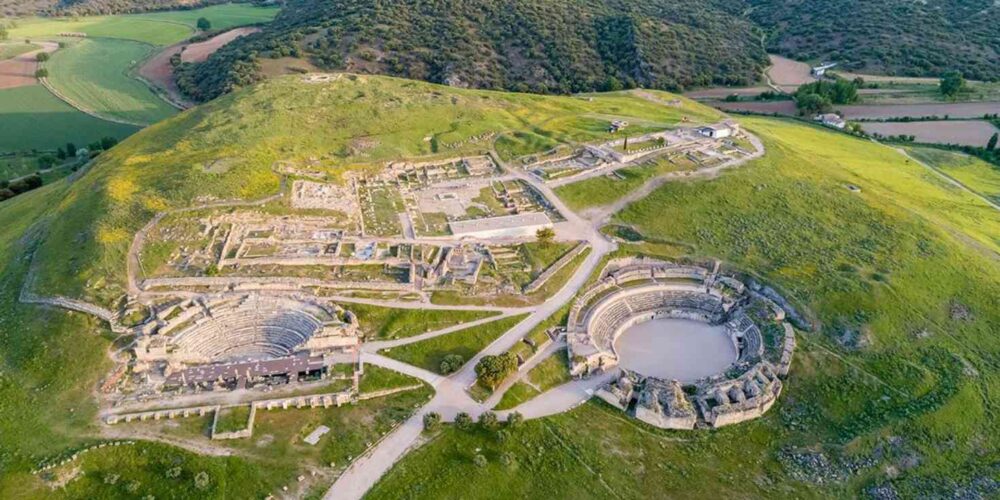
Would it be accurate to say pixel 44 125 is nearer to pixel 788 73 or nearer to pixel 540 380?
pixel 540 380

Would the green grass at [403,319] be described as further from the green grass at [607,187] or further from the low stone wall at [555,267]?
the green grass at [607,187]

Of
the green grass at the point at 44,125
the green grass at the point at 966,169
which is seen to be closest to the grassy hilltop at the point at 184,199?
the green grass at the point at 44,125

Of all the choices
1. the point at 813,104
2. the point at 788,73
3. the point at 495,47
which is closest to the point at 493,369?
the point at 813,104

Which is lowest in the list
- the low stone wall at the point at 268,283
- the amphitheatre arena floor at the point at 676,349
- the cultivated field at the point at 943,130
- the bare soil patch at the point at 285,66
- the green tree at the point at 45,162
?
the green tree at the point at 45,162

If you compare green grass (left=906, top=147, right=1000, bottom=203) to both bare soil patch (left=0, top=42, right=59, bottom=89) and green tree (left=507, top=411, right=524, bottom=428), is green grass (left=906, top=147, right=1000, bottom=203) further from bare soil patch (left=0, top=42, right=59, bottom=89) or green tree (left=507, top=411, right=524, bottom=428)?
bare soil patch (left=0, top=42, right=59, bottom=89)

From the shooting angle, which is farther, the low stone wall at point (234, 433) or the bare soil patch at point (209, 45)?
the bare soil patch at point (209, 45)

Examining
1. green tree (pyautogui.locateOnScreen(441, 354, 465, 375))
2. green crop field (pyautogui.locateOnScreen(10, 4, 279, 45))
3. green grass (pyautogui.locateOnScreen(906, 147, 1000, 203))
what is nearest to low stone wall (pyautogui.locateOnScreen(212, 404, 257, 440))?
green tree (pyautogui.locateOnScreen(441, 354, 465, 375))

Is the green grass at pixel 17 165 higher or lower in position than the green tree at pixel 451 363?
lower
